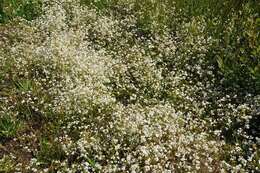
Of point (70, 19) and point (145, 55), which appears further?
point (70, 19)

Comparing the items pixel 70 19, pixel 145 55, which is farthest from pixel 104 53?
pixel 70 19

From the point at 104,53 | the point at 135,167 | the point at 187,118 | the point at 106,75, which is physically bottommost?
the point at 135,167

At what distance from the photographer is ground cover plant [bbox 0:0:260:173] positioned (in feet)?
23.2

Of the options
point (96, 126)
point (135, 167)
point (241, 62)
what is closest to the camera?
point (135, 167)

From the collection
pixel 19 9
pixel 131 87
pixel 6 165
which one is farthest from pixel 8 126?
pixel 19 9

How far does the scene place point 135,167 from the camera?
662 cm

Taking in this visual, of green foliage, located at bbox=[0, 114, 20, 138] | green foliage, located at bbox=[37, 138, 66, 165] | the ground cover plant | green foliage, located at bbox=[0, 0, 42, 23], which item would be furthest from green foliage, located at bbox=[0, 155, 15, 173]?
green foliage, located at bbox=[0, 0, 42, 23]

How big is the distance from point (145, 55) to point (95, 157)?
3.29 m

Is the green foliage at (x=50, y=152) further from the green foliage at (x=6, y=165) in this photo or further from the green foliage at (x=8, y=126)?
the green foliage at (x=8, y=126)

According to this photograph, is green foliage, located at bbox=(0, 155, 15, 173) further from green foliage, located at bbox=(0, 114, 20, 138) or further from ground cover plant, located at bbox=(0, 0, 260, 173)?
green foliage, located at bbox=(0, 114, 20, 138)

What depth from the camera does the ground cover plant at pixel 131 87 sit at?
7.07m

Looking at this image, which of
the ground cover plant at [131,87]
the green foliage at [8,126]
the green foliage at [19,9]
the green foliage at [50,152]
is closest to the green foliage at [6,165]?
the ground cover plant at [131,87]

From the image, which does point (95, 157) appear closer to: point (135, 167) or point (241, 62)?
point (135, 167)

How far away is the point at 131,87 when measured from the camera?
28.2ft
